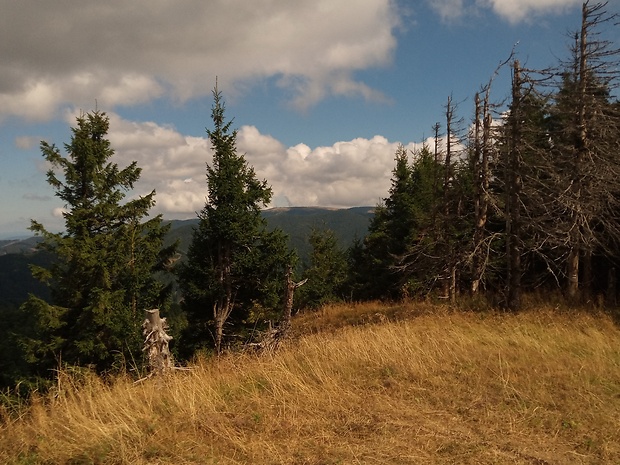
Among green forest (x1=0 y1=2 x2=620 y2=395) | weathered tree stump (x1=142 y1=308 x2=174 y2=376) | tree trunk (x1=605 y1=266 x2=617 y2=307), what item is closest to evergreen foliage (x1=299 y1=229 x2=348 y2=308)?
green forest (x1=0 y1=2 x2=620 y2=395)

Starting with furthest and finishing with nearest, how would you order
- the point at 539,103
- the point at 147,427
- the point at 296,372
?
the point at 539,103, the point at 296,372, the point at 147,427

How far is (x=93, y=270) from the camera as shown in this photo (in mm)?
15688

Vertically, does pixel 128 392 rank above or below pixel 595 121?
below

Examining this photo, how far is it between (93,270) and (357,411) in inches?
563

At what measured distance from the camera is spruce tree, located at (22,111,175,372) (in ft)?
50.4

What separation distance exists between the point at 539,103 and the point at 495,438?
1038 centimetres

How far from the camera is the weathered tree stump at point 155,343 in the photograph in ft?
23.9

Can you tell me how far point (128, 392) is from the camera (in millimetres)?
5625

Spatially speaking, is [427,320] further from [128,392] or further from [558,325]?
[128,392]

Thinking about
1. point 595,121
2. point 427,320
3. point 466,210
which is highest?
point 595,121

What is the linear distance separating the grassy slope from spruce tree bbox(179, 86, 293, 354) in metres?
10.2

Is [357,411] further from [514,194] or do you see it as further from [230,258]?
[230,258]

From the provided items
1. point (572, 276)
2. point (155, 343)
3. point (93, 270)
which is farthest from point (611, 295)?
point (93, 270)

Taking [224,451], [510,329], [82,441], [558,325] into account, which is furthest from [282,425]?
[558,325]
